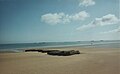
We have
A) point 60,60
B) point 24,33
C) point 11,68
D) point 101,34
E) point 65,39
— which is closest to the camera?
point 11,68

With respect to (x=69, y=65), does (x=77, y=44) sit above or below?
above

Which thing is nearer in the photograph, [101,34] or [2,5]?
[101,34]

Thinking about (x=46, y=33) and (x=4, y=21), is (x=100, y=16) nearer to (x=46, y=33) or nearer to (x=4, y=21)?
(x=46, y=33)

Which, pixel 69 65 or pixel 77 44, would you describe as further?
pixel 77 44

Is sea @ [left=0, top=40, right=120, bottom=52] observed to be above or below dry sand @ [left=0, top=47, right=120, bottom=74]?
above

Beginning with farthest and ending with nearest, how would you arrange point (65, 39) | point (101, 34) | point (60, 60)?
point (65, 39) → point (101, 34) → point (60, 60)

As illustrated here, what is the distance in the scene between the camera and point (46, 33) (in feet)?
17.7

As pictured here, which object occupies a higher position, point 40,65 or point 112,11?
point 112,11

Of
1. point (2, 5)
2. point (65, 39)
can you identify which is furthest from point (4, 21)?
point (65, 39)

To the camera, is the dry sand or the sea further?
the sea

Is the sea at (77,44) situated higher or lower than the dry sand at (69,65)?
higher

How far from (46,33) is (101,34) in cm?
135

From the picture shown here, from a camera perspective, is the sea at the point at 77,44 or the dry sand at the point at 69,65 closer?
the dry sand at the point at 69,65

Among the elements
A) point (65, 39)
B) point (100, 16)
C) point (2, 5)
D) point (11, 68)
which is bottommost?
point (11, 68)
